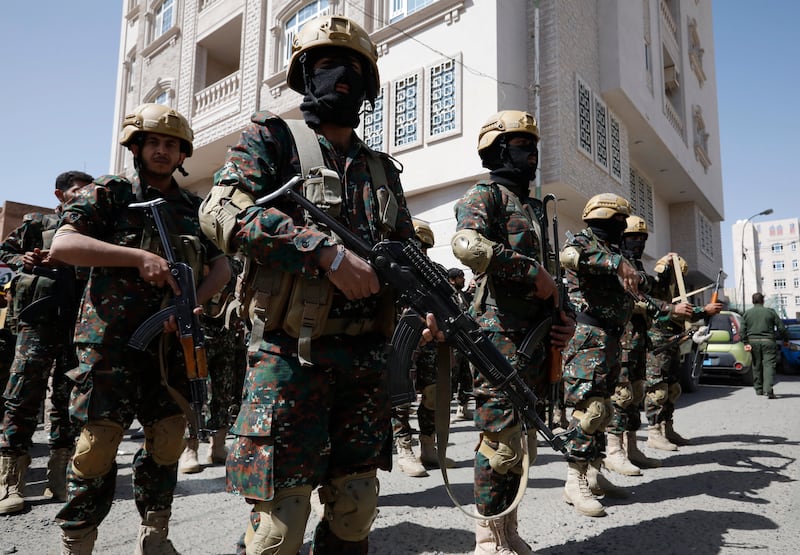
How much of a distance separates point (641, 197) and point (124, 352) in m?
18.5

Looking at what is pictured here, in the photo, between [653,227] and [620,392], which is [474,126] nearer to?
[620,392]

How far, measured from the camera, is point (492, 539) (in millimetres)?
2824

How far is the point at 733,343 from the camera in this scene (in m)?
12.2

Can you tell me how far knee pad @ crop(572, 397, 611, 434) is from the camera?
3.85m

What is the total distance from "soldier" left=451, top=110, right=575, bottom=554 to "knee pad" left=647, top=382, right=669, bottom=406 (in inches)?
151

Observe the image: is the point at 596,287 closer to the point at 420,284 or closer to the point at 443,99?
the point at 420,284

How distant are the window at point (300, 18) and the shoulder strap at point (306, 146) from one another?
12729mm

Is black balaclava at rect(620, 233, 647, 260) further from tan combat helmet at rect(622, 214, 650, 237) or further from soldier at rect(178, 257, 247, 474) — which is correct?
soldier at rect(178, 257, 247, 474)

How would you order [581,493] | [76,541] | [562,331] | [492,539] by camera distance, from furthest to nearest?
[581,493] < [562,331] < [492,539] < [76,541]

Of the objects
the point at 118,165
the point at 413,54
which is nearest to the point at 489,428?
the point at 413,54

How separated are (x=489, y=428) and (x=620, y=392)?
2.93 metres

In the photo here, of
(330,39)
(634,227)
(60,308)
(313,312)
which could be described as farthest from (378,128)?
(313,312)

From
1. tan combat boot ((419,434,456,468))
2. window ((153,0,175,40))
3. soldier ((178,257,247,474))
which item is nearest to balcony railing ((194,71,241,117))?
window ((153,0,175,40))

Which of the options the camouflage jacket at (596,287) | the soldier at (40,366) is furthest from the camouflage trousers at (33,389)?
the camouflage jacket at (596,287)
